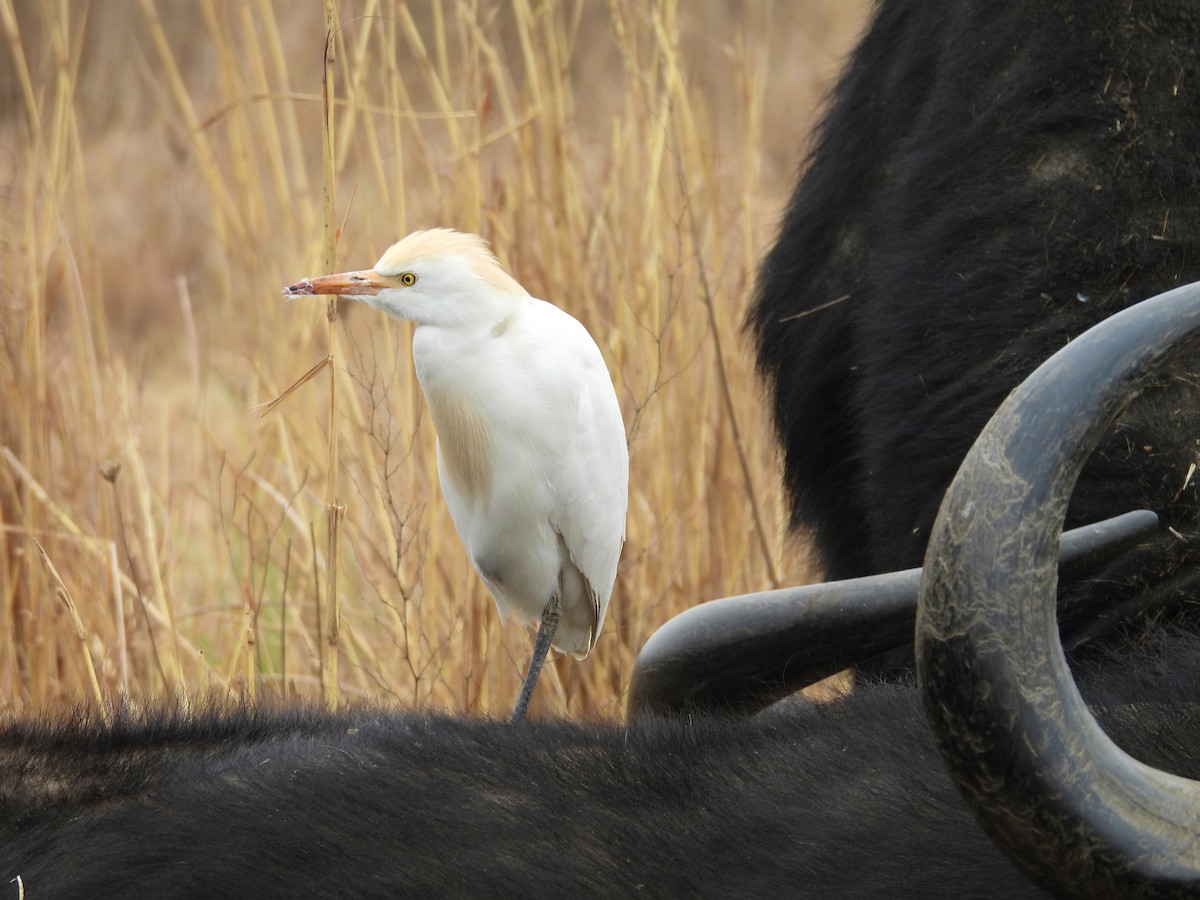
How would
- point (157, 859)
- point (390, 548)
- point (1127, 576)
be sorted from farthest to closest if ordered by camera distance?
point (390, 548), point (1127, 576), point (157, 859)

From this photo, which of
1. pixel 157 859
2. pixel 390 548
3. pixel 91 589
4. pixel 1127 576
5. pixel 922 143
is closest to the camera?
pixel 157 859

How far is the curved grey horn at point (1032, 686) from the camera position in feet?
2.49

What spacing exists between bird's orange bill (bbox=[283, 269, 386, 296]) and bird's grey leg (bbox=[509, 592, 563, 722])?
39 cm

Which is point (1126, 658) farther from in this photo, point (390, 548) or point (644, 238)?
point (644, 238)

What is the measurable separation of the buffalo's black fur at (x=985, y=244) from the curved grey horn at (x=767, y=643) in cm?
22

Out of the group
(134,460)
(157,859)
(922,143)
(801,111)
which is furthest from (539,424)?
(801,111)

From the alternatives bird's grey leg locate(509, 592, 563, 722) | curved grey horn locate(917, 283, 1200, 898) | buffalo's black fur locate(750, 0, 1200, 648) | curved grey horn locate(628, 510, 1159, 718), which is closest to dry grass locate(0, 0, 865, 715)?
buffalo's black fur locate(750, 0, 1200, 648)

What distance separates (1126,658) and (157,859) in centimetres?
74

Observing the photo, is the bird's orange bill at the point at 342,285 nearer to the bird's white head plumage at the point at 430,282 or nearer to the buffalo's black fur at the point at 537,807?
the bird's white head plumage at the point at 430,282

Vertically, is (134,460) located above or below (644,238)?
below

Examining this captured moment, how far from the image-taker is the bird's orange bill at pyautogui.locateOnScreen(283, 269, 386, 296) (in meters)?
1.17

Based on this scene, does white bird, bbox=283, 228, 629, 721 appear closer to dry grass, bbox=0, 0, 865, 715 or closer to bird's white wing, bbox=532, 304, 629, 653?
bird's white wing, bbox=532, 304, 629, 653

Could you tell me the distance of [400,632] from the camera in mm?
2258

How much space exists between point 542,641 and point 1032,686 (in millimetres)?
761
